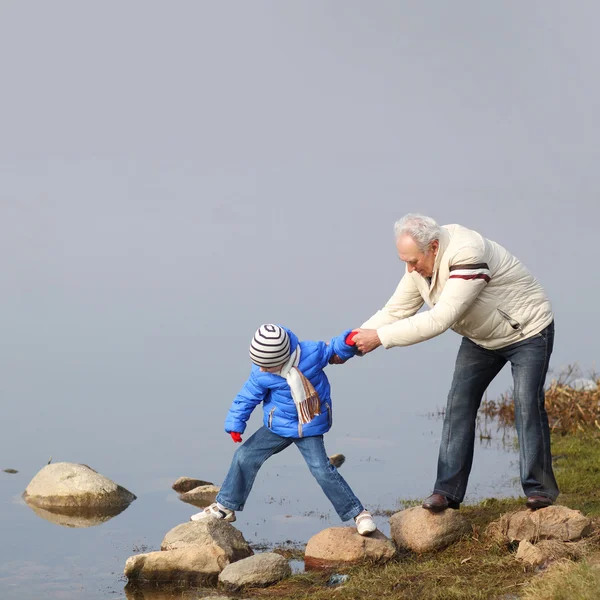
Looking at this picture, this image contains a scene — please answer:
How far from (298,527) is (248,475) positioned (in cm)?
181

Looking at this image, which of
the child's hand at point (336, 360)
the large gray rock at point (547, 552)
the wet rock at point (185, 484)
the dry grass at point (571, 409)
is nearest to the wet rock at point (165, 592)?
the child's hand at point (336, 360)

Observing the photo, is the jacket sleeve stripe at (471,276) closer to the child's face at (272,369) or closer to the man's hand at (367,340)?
the man's hand at (367,340)

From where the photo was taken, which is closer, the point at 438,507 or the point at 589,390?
the point at 438,507

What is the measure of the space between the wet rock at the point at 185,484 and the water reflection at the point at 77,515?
0.96m

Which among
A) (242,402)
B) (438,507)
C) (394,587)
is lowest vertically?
(394,587)

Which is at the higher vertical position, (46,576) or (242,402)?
(242,402)

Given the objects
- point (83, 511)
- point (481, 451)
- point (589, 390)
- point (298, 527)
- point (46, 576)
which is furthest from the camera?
point (589, 390)

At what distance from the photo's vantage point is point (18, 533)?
366 inches

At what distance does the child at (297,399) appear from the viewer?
7.06 meters

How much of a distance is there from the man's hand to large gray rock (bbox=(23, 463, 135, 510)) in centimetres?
474

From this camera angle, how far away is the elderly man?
646cm

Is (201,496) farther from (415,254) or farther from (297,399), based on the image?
(415,254)

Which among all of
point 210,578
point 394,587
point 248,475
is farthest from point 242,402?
point 394,587

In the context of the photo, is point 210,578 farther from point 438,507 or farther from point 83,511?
point 83,511
